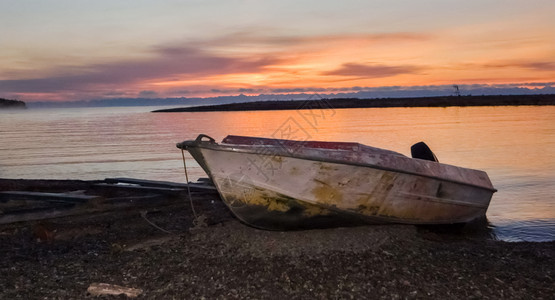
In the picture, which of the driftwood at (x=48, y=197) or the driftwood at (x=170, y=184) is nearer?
the driftwood at (x=48, y=197)

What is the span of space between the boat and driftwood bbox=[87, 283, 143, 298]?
272 cm

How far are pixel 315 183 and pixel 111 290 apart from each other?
3.95 m

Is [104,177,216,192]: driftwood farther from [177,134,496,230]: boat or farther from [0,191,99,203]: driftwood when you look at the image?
[177,134,496,230]: boat

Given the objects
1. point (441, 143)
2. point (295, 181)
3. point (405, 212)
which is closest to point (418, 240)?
point (405, 212)

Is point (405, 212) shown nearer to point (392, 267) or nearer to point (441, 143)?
point (392, 267)

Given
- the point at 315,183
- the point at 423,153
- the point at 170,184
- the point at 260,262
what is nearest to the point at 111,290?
the point at 260,262

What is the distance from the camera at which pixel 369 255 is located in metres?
7.85

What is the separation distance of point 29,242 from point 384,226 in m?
7.51

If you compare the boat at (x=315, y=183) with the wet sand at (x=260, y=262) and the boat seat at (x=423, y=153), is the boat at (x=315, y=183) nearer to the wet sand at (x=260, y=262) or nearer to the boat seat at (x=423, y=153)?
the wet sand at (x=260, y=262)

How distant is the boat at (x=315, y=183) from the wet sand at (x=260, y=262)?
451 mm

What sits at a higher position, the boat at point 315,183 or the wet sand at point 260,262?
the boat at point 315,183

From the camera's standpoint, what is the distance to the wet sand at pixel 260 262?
21.1 feet

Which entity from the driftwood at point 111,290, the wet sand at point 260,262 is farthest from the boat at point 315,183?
the driftwood at point 111,290

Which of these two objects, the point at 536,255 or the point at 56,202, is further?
the point at 56,202
